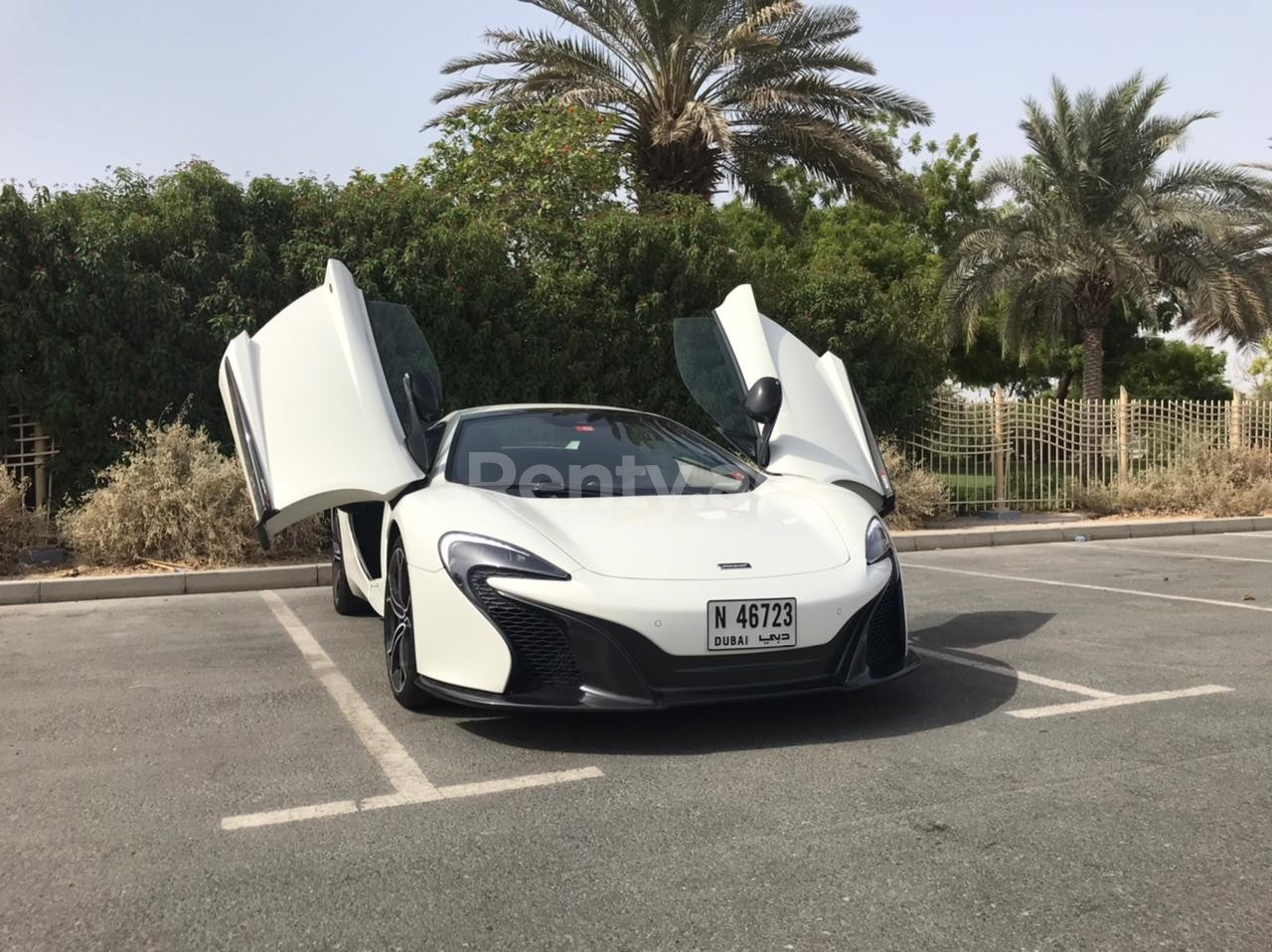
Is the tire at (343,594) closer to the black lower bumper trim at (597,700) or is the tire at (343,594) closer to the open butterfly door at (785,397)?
the open butterfly door at (785,397)

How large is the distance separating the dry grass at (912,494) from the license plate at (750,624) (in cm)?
853

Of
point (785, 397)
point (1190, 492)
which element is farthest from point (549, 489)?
point (1190, 492)

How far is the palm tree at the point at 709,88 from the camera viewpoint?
15.6m

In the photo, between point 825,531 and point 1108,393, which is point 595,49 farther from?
point 1108,393

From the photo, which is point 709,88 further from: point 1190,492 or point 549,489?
point 549,489

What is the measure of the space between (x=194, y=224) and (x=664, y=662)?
837 cm

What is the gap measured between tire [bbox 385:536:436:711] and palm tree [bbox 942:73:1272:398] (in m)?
17.7

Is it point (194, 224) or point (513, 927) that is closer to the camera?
point (513, 927)

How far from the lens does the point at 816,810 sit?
316cm

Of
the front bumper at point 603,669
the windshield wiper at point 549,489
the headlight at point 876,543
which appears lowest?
the front bumper at point 603,669

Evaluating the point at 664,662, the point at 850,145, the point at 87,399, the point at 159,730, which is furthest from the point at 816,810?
the point at 850,145

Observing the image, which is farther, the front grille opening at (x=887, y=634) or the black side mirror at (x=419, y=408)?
the black side mirror at (x=419, y=408)

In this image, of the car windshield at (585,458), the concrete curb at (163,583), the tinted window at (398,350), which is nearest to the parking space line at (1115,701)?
the car windshield at (585,458)

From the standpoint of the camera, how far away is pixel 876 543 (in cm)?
430
